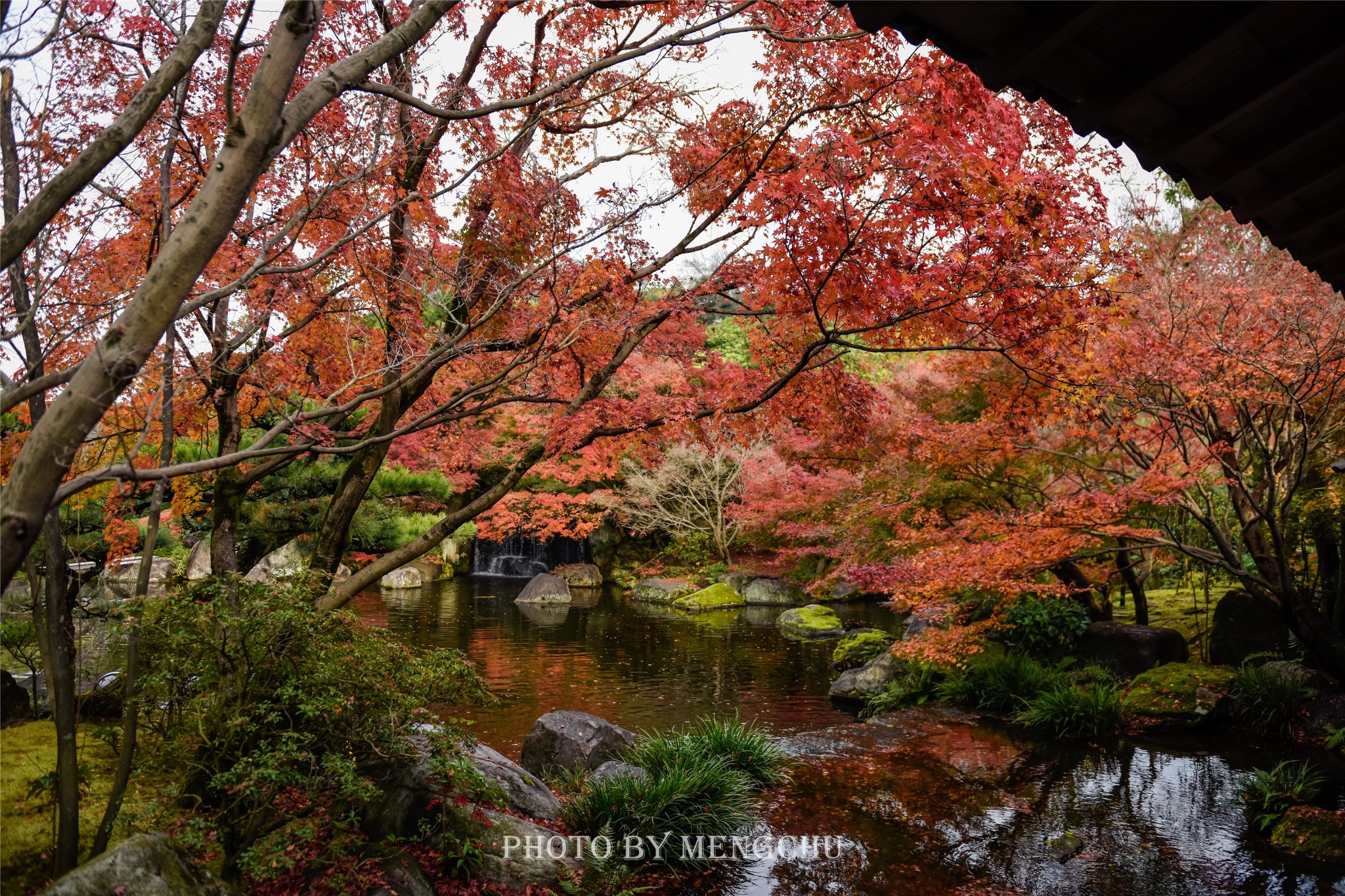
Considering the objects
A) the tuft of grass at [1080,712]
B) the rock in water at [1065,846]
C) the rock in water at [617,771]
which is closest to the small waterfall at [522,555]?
the tuft of grass at [1080,712]

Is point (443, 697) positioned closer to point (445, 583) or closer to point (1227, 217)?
point (1227, 217)

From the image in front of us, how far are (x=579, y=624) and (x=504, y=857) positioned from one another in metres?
11.8

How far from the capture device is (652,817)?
17.7 feet

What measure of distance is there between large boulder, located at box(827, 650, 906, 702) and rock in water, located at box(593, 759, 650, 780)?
4.63 m

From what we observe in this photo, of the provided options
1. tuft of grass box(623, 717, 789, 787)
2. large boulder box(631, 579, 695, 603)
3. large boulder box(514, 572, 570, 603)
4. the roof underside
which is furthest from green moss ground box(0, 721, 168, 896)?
large boulder box(631, 579, 695, 603)

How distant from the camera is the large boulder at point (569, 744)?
672 cm

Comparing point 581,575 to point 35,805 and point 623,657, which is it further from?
point 35,805

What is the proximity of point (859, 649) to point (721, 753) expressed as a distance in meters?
5.75

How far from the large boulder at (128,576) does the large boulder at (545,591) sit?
26.4 ft

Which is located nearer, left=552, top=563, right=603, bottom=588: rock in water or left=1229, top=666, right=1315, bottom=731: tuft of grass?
left=1229, top=666, right=1315, bottom=731: tuft of grass

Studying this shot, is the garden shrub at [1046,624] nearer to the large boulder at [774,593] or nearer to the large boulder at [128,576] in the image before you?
the large boulder at [128,576]

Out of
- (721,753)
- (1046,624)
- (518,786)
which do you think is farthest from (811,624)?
(518,786)

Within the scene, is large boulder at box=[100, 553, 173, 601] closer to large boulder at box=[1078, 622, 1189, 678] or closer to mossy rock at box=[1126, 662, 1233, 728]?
mossy rock at box=[1126, 662, 1233, 728]

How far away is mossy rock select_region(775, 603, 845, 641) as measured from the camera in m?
14.7
